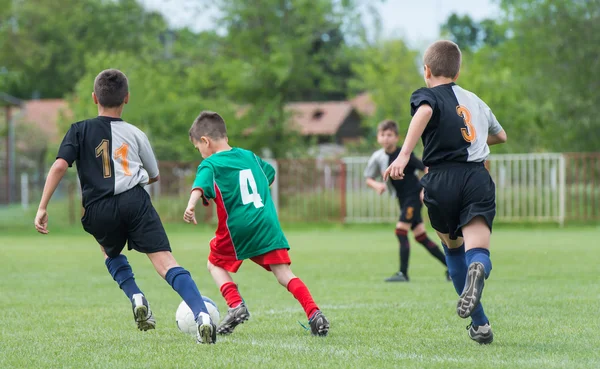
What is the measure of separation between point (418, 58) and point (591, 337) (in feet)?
146

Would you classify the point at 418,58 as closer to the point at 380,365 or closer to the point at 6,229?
the point at 6,229

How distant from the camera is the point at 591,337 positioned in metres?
5.56

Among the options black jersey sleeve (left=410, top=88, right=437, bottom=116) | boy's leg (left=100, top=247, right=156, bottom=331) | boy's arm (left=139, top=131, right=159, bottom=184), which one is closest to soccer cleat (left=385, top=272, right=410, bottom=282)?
boy's leg (left=100, top=247, right=156, bottom=331)

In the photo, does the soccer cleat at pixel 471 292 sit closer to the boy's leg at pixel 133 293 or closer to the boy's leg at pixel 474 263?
the boy's leg at pixel 474 263

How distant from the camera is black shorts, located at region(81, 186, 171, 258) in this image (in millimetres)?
5645

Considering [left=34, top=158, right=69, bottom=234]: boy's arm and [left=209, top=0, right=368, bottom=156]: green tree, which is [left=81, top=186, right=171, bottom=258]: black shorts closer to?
[left=34, top=158, right=69, bottom=234]: boy's arm

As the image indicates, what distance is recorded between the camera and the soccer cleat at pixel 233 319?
19.8 feet

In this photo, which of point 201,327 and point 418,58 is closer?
point 201,327

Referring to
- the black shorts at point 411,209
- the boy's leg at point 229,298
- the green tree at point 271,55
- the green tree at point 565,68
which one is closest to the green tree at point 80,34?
the green tree at point 271,55

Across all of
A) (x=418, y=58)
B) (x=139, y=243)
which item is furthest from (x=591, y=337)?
(x=418, y=58)

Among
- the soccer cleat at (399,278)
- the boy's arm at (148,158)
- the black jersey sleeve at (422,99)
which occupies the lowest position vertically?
the soccer cleat at (399,278)

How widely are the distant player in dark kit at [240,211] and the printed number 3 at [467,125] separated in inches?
60.6

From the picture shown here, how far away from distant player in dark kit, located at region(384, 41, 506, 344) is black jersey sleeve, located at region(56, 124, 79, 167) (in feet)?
6.73

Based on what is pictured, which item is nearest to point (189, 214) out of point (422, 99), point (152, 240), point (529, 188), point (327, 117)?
point (152, 240)
